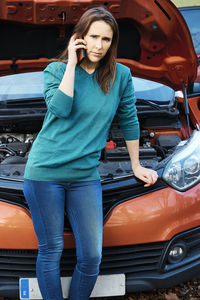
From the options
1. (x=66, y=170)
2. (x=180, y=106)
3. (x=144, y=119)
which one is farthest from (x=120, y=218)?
(x=180, y=106)

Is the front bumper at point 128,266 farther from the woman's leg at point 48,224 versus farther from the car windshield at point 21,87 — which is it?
the car windshield at point 21,87

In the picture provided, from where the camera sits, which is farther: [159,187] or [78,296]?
[159,187]

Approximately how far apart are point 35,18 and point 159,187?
1.35 m

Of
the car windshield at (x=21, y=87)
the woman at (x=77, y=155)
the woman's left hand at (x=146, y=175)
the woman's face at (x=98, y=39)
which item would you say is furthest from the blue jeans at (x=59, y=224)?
the car windshield at (x=21, y=87)

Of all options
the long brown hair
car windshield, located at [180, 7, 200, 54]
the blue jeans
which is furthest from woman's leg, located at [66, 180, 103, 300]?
car windshield, located at [180, 7, 200, 54]

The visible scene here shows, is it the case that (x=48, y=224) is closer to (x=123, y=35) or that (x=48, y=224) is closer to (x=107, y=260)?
(x=107, y=260)

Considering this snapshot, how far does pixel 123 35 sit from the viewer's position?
2654 mm

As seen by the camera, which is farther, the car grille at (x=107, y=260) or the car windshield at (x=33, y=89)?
the car windshield at (x=33, y=89)

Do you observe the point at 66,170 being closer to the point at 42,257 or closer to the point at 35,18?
the point at 42,257

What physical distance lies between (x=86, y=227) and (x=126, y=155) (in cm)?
85

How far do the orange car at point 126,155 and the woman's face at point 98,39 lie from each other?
0.70 meters

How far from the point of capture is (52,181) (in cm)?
163

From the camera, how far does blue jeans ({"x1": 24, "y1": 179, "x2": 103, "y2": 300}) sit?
5.36ft

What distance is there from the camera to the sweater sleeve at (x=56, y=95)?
1527 millimetres
